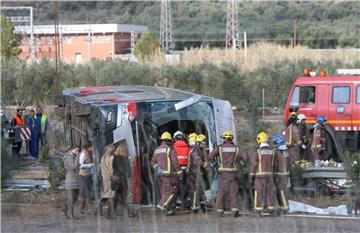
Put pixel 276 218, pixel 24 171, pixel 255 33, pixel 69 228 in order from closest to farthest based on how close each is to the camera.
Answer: pixel 69 228
pixel 276 218
pixel 24 171
pixel 255 33

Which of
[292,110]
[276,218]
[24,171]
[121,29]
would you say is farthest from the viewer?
[121,29]

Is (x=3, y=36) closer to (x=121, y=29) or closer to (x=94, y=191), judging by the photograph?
(x=121, y=29)

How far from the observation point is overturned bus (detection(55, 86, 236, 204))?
45.4ft

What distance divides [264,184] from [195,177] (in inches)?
50.6

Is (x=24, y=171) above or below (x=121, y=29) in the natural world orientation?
below

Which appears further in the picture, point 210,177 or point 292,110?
point 292,110

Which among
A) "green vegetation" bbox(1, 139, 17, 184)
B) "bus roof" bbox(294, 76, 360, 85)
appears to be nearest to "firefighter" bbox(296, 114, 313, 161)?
"bus roof" bbox(294, 76, 360, 85)

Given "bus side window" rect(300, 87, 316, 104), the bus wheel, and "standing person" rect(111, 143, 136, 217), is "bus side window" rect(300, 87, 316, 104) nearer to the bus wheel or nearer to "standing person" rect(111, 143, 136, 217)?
the bus wheel

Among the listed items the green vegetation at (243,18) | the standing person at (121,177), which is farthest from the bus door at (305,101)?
Answer: the green vegetation at (243,18)

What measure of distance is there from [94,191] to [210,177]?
2.12 metres

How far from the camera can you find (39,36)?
60656mm

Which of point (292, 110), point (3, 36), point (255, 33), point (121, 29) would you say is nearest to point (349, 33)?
point (255, 33)

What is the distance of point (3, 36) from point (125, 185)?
41970 millimetres

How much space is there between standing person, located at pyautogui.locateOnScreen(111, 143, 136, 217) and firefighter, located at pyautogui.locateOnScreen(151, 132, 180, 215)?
505 mm
